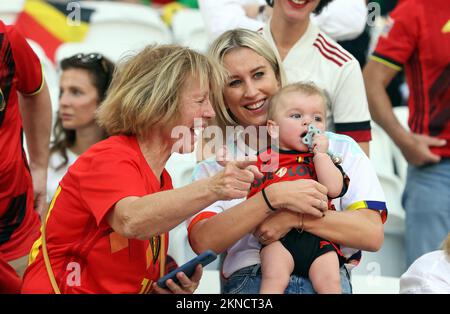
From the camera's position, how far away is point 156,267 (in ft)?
8.53

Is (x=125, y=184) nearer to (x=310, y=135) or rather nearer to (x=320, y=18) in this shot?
(x=310, y=135)

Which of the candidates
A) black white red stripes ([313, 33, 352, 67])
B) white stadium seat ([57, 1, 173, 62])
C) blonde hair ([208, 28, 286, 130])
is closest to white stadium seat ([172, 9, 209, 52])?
white stadium seat ([57, 1, 173, 62])

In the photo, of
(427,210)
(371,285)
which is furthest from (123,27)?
(371,285)

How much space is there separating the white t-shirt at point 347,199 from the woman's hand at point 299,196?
0.20 meters

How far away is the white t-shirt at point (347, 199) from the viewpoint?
103 inches

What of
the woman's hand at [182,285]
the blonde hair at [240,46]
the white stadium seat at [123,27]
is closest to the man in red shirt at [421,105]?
the blonde hair at [240,46]

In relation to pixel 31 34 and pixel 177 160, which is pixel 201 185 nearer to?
pixel 177 160

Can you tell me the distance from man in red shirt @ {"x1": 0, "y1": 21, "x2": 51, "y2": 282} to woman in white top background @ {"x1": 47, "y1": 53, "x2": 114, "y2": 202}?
772 mm

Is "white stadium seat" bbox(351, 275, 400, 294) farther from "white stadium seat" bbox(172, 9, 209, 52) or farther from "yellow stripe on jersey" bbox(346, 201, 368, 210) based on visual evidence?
"white stadium seat" bbox(172, 9, 209, 52)

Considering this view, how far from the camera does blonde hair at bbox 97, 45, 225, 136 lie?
8.19 ft

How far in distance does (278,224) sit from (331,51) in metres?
0.96
